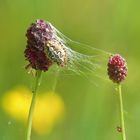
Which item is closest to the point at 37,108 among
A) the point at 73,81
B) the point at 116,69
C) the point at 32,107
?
the point at 73,81

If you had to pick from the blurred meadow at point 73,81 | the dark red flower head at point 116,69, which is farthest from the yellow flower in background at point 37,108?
the dark red flower head at point 116,69

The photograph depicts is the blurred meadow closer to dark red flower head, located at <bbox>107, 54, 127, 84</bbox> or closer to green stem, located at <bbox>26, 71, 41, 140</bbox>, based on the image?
dark red flower head, located at <bbox>107, 54, 127, 84</bbox>

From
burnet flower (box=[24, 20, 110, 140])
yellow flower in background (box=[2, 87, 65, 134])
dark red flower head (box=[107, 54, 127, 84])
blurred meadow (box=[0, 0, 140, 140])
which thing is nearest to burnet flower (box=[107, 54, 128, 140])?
dark red flower head (box=[107, 54, 127, 84])

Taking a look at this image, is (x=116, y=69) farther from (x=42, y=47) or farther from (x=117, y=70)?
(x=42, y=47)

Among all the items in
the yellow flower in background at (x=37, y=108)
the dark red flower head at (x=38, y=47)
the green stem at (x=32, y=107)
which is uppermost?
the yellow flower in background at (x=37, y=108)

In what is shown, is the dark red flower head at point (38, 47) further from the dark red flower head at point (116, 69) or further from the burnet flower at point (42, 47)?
the dark red flower head at point (116, 69)

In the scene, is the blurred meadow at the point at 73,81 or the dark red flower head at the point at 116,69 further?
the blurred meadow at the point at 73,81

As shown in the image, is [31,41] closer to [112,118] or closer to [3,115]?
[3,115]
